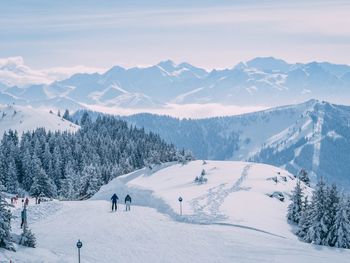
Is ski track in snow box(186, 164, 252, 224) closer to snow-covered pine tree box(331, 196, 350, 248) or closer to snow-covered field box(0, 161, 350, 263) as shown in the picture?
snow-covered field box(0, 161, 350, 263)

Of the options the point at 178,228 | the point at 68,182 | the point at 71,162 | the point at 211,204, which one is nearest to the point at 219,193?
the point at 211,204

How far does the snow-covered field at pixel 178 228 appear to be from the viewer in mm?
32531

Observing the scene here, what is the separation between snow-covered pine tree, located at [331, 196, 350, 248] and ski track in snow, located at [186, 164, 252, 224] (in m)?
9.17

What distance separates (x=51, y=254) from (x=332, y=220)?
21.5m

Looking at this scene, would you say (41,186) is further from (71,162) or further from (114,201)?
(114,201)

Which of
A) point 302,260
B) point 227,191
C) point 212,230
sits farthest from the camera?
point 227,191

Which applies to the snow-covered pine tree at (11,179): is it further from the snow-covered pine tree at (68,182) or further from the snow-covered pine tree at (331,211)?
the snow-covered pine tree at (331,211)

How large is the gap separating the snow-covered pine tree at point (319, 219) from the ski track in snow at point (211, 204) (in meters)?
7.36

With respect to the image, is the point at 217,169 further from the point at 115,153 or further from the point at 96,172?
the point at 115,153

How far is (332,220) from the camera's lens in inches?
1545

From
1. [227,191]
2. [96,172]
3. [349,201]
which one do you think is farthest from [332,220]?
[96,172]

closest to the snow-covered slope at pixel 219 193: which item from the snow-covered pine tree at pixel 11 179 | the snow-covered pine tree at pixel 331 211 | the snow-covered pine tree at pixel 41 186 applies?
the snow-covered pine tree at pixel 331 211

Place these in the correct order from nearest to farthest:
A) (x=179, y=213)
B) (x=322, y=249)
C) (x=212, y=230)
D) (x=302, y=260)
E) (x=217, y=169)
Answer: (x=302, y=260), (x=322, y=249), (x=212, y=230), (x=179, y=213), (x=217, y=169)

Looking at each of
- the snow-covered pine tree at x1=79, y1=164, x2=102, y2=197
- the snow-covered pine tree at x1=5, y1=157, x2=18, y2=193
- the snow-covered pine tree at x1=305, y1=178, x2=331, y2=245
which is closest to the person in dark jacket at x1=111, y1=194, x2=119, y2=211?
the snow-covered pine tree at x1=305, y1=178, x2=331, y2=245
